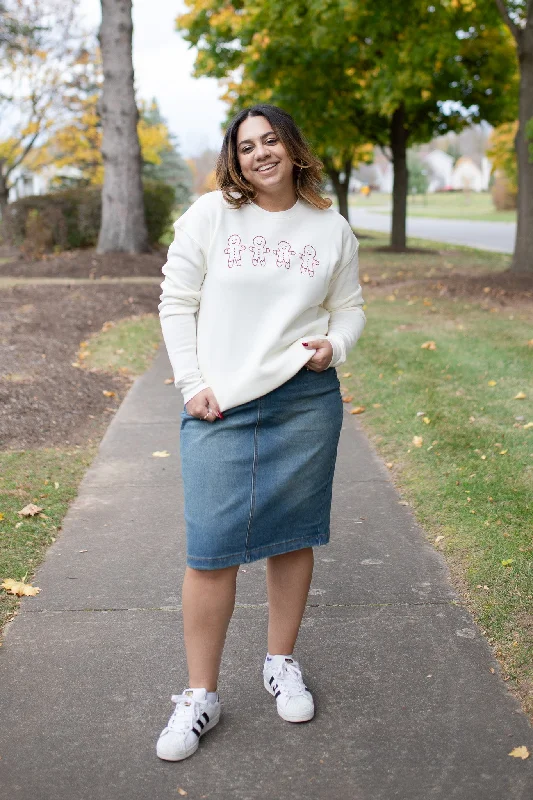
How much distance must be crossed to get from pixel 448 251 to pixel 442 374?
14910mm

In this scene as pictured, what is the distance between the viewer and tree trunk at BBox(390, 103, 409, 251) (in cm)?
2203

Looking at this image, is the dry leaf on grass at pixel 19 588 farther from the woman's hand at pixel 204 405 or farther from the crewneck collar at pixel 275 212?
the crewneck collar at pixel 275 212

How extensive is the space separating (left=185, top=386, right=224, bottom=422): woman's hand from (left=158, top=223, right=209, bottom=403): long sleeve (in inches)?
0.6

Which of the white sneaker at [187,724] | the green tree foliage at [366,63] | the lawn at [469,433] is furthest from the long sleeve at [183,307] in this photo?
the green tree foliage at [366,63]

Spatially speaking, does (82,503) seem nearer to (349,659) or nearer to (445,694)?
(349,659)

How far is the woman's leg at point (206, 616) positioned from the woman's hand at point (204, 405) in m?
0.46

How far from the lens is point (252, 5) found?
49.3 feet

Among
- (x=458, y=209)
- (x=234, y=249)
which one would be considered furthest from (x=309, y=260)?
(x=458, y=209)

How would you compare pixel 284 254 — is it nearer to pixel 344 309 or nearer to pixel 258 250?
pixel 258 250

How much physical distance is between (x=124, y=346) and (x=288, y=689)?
6697 millimetres

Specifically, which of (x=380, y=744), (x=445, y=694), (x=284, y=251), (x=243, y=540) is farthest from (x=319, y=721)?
(x=284, y=251)

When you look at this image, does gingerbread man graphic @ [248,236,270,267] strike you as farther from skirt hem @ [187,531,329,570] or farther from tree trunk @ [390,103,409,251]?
tree trunk @ [390,103,409,251]

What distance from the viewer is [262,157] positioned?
2.63 m

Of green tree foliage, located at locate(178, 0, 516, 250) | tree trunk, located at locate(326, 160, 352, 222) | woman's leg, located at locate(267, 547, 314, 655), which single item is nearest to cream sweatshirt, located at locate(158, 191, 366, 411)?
woman's leg, located at locate(267, 547, 314, 655)
